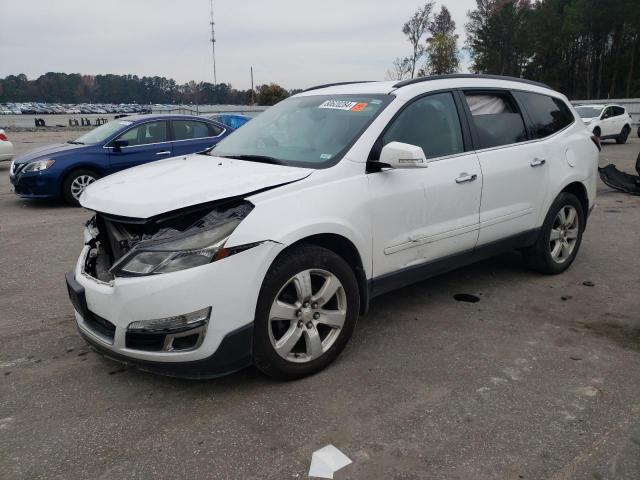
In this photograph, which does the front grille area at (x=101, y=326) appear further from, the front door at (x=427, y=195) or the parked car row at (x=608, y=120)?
the parked car row at (x=608, y=120)

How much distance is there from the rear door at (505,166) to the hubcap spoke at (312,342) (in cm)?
176

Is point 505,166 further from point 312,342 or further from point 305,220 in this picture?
point 312,342

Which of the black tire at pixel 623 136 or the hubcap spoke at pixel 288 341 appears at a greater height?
the black tire at pixel 623 136

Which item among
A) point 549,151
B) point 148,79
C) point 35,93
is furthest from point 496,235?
point 35,93

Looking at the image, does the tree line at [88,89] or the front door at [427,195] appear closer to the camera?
the front door at [427,195]

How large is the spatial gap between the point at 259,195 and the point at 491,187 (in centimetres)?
209

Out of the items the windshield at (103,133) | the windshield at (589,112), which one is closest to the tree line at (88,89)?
the windshield at (589,112)

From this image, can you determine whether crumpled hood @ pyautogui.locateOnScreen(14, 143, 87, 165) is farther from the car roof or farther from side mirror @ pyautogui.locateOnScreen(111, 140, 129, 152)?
the car roof

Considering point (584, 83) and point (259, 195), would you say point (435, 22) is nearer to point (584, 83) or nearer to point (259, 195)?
point (584, 83)

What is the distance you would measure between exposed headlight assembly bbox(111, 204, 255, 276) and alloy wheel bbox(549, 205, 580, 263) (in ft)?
11.1

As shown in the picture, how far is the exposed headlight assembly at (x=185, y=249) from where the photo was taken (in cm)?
277

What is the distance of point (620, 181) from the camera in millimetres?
10055

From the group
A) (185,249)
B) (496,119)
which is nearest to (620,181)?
(496,119)

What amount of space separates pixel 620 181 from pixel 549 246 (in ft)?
20.6
